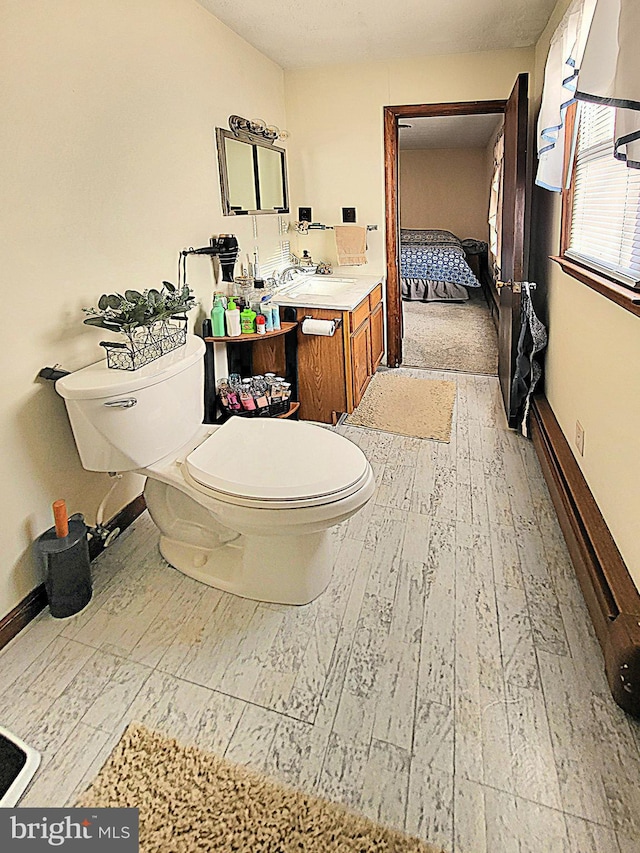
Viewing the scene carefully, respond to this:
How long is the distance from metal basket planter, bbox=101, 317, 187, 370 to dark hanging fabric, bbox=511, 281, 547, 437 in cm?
190

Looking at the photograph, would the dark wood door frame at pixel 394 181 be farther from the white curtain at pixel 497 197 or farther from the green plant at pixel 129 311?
the green plant at pixel 129 311

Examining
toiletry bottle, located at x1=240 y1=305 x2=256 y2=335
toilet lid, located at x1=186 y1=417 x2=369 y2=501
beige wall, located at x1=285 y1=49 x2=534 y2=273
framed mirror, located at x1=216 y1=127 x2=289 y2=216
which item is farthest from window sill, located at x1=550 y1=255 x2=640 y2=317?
beige wall, located at x1=285 y1=49 x2=534 y2=273

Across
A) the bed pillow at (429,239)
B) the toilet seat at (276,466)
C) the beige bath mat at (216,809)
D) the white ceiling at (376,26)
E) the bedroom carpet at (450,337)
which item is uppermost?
the white ceiling at (376,26)

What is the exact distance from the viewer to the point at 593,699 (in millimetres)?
1503

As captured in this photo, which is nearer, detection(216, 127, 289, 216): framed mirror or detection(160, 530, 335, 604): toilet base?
detection(160, 530, 335, 604): toilet base

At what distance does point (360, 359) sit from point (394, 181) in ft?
4.53

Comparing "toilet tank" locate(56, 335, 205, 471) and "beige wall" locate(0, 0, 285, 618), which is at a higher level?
"beige wall" locate(0, 0, 285, 618)

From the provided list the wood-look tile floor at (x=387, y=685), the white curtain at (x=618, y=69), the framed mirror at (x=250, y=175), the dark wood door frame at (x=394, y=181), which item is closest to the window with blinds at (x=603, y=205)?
the white curtain at (x=618, y=69)

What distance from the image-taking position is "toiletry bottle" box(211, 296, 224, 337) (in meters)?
2.86

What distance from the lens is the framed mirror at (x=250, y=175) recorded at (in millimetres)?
2973

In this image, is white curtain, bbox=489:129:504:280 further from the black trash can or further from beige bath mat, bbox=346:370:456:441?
the black trash can

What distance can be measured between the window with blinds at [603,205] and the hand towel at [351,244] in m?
1.62

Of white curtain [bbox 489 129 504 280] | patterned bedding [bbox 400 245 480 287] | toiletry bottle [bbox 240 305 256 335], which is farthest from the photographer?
patterned bedding [bbox 400 245 480 287]

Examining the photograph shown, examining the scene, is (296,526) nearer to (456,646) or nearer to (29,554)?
(456,646)
